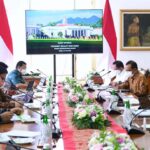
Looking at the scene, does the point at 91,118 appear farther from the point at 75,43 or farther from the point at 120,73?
the point at 75,43

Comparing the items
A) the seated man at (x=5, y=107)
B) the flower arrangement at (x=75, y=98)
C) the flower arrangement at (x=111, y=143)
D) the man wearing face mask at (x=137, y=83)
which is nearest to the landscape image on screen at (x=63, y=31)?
the man wearing face mask at (x=137, y=83)

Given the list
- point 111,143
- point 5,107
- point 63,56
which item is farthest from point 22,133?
point 63,56

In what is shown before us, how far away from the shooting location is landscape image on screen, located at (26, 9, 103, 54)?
305 inches

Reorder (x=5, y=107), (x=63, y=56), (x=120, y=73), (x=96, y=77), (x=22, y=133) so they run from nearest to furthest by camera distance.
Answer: (x=22, y=133) → (x=5, y=107) → (x=120, y=73) → (x=96, y=77) → (x=63, y=56)

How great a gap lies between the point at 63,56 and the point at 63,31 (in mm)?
768

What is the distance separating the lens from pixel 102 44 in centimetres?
789

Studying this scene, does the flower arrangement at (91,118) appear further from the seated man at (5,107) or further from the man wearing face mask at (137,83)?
the man wearing face mask at (137,83)

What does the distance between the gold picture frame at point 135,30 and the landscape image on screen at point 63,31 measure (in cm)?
76

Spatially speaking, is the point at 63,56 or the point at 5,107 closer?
the point at 5,107

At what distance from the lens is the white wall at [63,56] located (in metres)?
8.24

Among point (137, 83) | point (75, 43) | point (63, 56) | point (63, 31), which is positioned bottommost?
point (137, 83)

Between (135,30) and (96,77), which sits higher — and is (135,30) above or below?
above

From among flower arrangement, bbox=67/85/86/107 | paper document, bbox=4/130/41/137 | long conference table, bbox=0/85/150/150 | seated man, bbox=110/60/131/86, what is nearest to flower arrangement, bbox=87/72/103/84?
seated man, bbox=110/60/131/86

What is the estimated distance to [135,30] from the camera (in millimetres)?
8500
